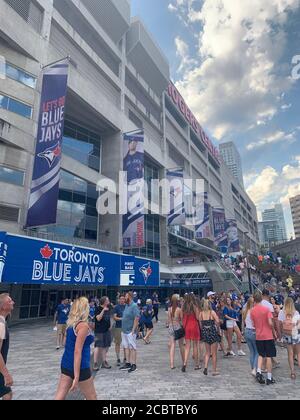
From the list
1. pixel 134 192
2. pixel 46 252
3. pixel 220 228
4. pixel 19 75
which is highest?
pixel 19 75

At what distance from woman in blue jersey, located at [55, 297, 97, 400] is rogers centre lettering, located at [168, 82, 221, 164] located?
47.2 meters

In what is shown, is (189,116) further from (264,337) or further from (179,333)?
(264,337)

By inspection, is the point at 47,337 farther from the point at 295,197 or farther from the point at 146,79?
the point at 295,197

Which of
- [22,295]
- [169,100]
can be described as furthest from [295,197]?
[22,295]

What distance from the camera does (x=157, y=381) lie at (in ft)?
20.0

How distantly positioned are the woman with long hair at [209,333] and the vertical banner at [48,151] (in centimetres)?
1300

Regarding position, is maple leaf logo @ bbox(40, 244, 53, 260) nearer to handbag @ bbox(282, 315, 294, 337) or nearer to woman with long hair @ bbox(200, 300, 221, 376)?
woman with long hair @ bbox(200, 300, 221, 376)

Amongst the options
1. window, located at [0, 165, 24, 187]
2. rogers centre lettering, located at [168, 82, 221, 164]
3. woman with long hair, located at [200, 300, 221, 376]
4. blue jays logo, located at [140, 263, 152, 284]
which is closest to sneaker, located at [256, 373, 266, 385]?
woman with long hair, located at [200, 300, 221, 376]

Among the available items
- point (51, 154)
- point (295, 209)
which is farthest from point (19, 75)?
point (295, 209)

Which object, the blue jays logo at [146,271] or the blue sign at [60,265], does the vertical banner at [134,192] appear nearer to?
the blue jays logo at [146,271]

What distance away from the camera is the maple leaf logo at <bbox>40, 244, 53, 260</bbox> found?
16734mm

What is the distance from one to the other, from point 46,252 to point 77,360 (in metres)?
14.6

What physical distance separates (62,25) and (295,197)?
7002 inches

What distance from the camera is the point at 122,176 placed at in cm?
2903
